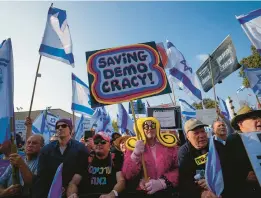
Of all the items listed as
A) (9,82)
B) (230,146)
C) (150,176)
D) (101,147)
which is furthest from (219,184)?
(9,82)

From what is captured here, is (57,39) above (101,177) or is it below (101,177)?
above

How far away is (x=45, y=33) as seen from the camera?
6129 mm

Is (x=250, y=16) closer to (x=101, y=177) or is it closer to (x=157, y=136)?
(x=157, y=136)

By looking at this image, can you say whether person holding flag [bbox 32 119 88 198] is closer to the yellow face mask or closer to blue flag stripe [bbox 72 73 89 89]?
the yellow face mask

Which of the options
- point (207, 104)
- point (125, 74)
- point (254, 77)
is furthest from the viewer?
point (207, 104)

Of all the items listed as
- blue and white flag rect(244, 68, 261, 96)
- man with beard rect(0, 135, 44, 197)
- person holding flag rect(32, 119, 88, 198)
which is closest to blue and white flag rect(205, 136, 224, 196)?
person holding flag rect(32, 119, 88, 198)

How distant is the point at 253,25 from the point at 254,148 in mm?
3647

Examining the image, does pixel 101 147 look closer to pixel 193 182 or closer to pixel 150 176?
pixel 150 176

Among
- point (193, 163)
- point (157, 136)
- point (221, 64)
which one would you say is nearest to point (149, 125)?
point (157, 136)

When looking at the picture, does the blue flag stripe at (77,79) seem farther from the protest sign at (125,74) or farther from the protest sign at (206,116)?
the protest sign at (125,74)

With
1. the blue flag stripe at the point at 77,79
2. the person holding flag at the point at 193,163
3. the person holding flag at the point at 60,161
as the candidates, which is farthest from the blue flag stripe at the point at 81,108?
the person holding flag at the point at 193,163

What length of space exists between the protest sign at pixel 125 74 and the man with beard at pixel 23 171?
1.16 meters

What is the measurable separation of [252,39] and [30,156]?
4.76 m

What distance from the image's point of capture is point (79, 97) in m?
9.25
